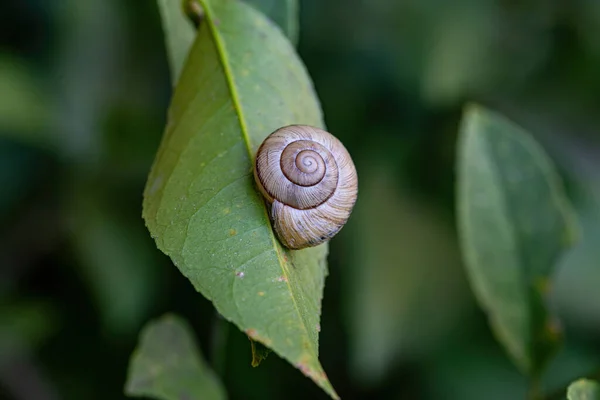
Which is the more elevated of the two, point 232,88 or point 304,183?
point 232,88

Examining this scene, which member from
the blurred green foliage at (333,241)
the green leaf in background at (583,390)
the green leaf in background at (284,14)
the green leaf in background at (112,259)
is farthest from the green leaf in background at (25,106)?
the green leaf in background at (583,390)

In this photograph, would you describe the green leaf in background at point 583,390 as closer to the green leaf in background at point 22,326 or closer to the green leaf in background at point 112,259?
the green leaf in background at point 112,259

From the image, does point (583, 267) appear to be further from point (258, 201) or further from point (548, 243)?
point (258, 201)

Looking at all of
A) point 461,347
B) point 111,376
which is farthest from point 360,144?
point 111,376

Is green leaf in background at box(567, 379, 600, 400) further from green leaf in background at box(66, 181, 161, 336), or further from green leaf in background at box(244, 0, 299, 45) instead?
green leaf in background at box(66, 181, 161, 336)

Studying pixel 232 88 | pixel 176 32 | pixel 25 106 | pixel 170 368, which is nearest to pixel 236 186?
pixel 232 88

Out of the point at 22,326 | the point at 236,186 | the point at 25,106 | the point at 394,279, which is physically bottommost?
the point at 394,279

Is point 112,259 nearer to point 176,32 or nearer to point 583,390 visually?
point 176,32
